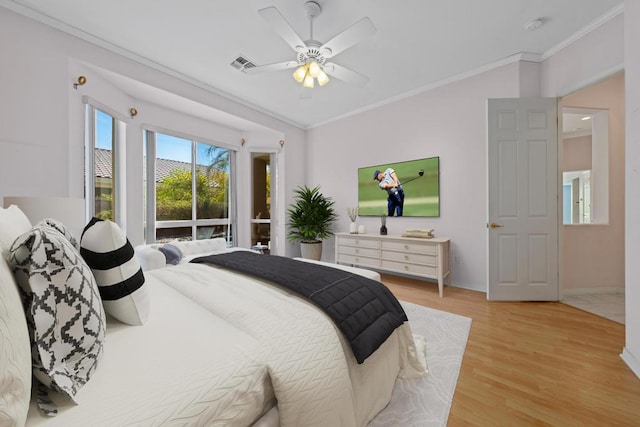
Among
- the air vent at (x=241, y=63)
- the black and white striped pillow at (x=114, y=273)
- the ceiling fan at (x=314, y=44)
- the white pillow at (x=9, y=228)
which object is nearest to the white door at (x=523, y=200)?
the ceiling fan at (x=314, y=44)

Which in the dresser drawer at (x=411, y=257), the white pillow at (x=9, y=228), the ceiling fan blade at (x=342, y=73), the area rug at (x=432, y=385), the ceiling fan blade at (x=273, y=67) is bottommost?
the area rug at (x=432, y=385)

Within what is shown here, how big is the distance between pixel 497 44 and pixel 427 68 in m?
0.73

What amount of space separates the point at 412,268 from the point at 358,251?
0.88m

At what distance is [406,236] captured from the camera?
3.66 meters

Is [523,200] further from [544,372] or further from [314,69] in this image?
[314,69]

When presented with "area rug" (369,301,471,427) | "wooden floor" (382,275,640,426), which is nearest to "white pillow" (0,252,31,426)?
"area rug" (369,301,471,427)

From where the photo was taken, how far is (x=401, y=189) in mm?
4070

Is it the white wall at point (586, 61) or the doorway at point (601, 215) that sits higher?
the white wall at point (586, 61)

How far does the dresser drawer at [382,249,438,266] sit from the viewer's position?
3287 mm

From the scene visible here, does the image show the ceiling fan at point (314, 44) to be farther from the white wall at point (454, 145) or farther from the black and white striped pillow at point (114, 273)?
the black and white striped pillow at point (114, 273)

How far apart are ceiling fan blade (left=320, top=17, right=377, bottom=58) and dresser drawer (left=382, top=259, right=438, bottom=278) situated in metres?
2.61

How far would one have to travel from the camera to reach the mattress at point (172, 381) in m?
0.63

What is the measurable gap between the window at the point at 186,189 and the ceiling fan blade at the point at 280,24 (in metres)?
2.75

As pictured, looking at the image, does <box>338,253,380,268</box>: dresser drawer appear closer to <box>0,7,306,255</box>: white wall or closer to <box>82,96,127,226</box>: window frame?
<box>82,96,127,226</box>: window frame
